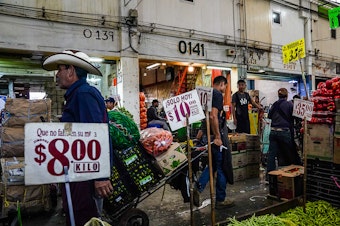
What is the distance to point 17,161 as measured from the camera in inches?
187

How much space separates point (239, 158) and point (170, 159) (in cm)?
317

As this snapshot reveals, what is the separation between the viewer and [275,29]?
51.1 feet

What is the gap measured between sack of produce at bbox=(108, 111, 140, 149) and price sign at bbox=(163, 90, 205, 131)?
0.59m

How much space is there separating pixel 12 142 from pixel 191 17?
31.5 feet

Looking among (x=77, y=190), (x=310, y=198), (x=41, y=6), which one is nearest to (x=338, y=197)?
(x=310, y=198)

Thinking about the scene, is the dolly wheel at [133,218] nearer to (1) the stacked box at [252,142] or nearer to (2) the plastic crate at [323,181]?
(2) the plastic crate at [323,181]

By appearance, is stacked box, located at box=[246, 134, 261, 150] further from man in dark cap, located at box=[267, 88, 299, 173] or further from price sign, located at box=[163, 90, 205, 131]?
price sign, located at box=[163, 90, 205, 131]

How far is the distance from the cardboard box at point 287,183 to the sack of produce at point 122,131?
2.67 metres

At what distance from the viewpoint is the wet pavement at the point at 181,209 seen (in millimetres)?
4443

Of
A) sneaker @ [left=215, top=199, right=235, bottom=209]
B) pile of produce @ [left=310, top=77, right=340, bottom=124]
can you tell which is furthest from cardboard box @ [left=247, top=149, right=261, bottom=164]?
pile of produce @ [left=310, top=77, right=340, bottom=124]

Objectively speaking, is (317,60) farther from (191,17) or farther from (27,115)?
(27,115)

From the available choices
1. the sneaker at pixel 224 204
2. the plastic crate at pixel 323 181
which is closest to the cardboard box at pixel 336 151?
the plastic crate at pixel 323 181

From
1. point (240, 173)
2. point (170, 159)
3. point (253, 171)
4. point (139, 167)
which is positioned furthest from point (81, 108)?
point (253, 171)

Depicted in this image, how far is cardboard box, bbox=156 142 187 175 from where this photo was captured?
3.99 meters
